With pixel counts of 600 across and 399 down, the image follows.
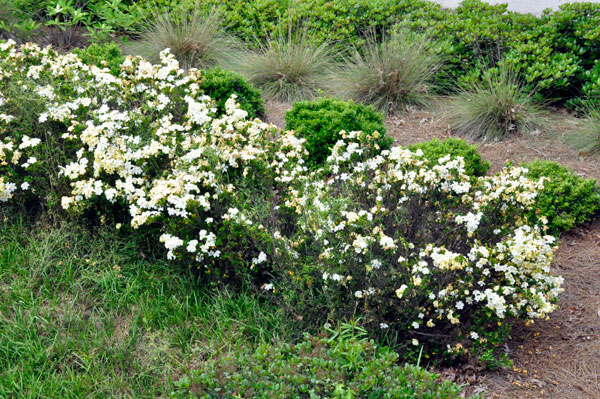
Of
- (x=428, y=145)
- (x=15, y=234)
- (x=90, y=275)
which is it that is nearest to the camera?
(x=90, y=275)

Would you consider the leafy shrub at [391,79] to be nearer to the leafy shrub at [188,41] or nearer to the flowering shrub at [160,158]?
the leafy shrub at [188,41]

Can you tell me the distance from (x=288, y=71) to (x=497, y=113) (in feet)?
7.79

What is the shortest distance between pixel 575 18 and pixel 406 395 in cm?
557

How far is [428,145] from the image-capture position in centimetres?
526

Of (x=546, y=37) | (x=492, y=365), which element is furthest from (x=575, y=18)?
(x=492, y=365)

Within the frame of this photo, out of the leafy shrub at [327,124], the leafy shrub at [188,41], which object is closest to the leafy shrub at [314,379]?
the leafy shrub at [327,124]

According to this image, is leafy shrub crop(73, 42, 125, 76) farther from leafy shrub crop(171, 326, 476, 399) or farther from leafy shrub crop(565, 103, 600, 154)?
leafy shrub crop(565, 103, 600, 154)

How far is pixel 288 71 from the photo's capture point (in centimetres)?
709

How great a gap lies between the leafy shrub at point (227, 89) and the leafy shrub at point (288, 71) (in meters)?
0.72

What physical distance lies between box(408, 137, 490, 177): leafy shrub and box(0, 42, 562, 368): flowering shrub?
721mm

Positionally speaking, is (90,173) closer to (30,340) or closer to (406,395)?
(30,340)

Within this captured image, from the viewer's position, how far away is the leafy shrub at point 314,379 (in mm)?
2734

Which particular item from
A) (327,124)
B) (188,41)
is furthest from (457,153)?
(188,41)

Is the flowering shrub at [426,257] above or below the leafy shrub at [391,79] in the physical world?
below
